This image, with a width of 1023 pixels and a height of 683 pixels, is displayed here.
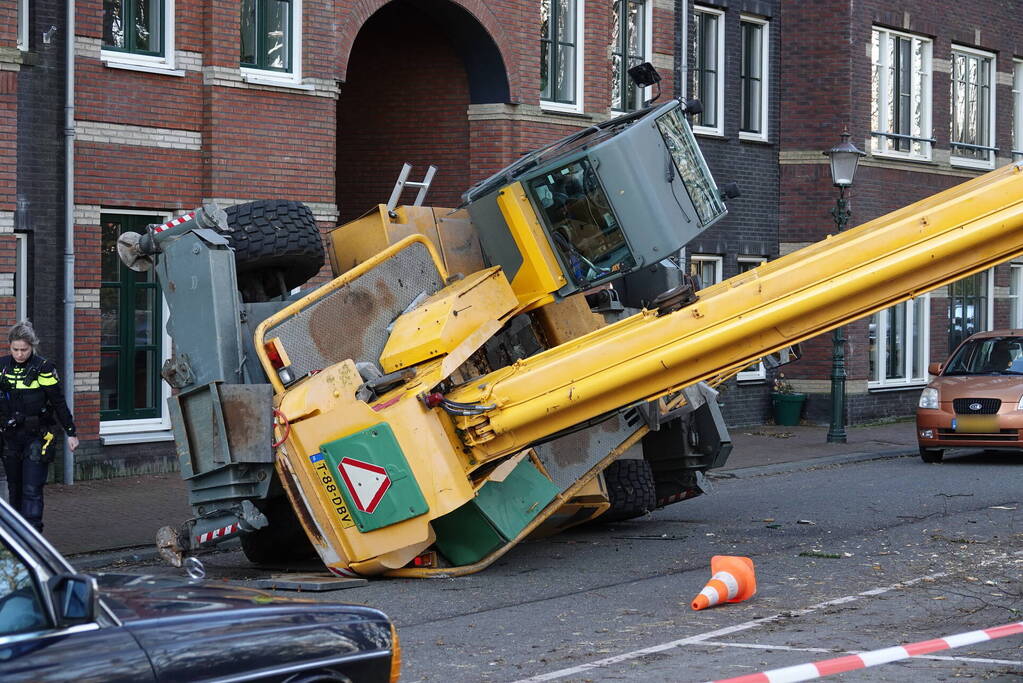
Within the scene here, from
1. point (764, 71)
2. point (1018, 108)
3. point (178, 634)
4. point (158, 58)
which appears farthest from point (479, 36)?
point (178, 634)

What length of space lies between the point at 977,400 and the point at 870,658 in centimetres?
1190

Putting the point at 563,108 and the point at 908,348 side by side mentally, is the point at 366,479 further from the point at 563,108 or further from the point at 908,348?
the point at 908,348

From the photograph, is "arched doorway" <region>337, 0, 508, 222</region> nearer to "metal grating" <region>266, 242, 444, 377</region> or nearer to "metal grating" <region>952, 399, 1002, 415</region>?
"metal grating" <region>952, 399, 1002, 415</region>

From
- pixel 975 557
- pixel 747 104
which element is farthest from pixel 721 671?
pixel 747 104

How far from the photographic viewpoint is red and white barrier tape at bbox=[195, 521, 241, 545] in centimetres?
991

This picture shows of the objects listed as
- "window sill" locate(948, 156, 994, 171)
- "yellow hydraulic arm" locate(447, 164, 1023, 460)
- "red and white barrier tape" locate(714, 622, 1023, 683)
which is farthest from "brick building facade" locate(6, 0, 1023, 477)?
"red and white barrier tape" locate(714, 622, 1023, 683)

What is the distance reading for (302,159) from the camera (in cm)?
1723

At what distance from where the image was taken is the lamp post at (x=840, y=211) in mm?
20234

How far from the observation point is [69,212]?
15266mm

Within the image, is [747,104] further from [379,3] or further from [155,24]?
[155,24]

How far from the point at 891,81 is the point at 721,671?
2098cm

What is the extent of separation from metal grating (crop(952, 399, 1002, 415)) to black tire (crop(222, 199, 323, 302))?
986 centimetres

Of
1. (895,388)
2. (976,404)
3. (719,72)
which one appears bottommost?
(895,388)

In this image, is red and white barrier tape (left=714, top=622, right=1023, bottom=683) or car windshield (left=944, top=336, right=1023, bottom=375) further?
car windshield (left=944, top=336, right=1023, bottom=375)
